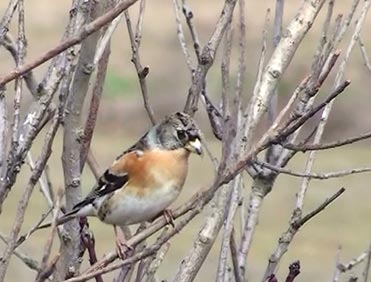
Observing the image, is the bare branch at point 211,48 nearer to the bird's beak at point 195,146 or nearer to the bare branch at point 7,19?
the bird's beak at point 195,146

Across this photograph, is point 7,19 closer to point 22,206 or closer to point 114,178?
point 22,206

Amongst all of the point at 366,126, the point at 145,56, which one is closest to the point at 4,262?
the point at 366,126

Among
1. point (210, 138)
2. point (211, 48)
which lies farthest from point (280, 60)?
point (210, 138)

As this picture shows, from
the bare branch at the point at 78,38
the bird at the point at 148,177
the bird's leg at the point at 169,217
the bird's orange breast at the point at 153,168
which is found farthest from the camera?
the bird's orange breast at the point at 153,168

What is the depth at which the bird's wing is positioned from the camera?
3.48m

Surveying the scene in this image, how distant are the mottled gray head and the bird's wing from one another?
0.18 meters

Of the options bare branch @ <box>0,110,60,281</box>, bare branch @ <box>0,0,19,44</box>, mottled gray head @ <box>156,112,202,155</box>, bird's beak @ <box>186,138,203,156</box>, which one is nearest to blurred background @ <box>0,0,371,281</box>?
mottled gray head @ <box>156,112,202,155</box>

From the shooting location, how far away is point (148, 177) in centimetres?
350

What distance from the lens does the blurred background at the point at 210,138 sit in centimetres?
1138

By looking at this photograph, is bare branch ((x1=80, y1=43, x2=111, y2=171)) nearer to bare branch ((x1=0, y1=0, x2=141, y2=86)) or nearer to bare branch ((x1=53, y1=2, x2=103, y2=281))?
bare branch ((x1=53, y1=2, x2=103, y2=281))

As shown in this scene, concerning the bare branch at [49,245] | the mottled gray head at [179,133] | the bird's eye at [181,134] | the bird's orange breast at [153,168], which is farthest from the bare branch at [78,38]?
the bird's orange breast at [153,168]

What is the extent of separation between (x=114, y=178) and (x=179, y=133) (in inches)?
14.2

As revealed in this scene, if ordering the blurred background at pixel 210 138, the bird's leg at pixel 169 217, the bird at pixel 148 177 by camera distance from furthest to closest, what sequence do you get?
the blurred background at pixel 210 138
the bird at pixel 148 177
the bird's leg at pixel 169 217

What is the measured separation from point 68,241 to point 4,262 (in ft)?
1.36
